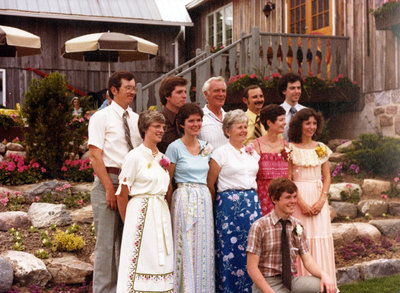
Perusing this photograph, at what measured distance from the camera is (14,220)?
6551 millimetres

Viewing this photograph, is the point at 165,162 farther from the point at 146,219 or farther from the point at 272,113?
the point at 272,113

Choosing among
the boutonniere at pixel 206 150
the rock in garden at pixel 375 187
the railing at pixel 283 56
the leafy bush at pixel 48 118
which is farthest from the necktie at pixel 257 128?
the railing at pixel 283 56

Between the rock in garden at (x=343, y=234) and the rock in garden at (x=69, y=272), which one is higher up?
the rock in garden at (x=343, y=234)

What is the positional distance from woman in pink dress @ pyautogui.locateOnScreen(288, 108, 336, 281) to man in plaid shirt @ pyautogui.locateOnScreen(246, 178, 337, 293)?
66cm

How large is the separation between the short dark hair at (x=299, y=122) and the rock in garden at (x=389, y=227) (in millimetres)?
2630

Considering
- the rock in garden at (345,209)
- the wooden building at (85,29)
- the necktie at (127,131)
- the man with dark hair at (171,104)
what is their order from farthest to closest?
the wooden building at (85,29) < the rock in garden at (345,209) < the man with dark hair at (171,104) < the necktie at (127,131)

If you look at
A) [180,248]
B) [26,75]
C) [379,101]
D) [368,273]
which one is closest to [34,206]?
[180,248]

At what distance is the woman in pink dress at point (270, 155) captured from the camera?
4613 mm

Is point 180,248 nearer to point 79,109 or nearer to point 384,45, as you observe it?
point 384,45

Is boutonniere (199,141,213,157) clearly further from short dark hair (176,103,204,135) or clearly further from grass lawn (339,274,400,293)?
grass lawn (339,274,400,293)

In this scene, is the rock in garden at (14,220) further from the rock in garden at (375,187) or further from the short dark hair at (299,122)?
the rock in garden at (375,187)

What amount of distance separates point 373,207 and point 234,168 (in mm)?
3646

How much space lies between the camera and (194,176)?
4312 mm

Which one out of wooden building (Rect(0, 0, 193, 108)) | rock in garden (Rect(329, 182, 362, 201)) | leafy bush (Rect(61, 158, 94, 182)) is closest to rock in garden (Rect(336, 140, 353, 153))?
rock in garden (Rect(329, 182, 362, 201))
